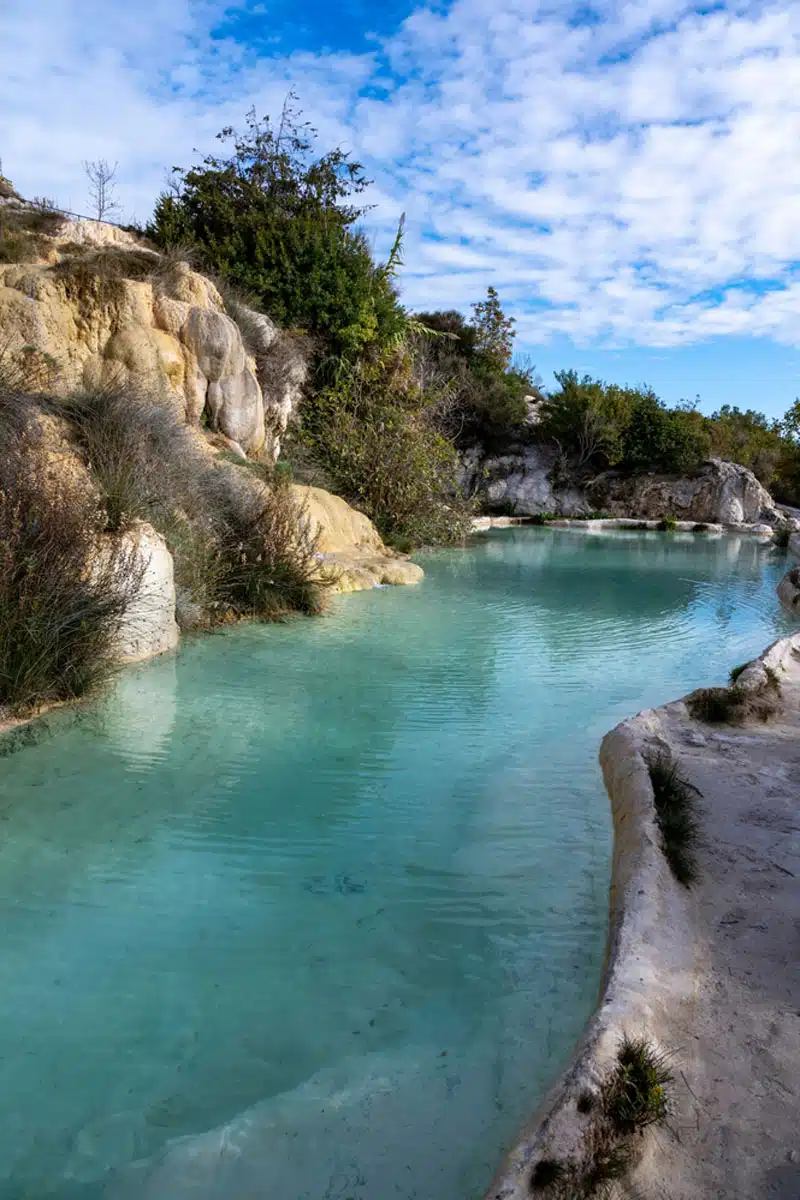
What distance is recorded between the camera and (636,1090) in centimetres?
234

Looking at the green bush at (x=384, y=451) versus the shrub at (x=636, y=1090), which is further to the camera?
the green bush at (x=384, y=451)

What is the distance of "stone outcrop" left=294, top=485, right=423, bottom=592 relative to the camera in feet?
41.2

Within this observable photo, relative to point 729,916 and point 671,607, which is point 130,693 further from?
point 671,607

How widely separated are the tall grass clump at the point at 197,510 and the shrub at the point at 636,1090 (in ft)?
20.8

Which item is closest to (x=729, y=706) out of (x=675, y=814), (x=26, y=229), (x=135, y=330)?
(x=675, y=814)

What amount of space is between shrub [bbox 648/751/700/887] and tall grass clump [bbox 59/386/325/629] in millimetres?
5180

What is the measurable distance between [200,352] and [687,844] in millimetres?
11724

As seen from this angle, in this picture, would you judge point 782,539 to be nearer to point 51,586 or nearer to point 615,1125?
point 51,586

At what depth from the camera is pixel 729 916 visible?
3428 millimetres

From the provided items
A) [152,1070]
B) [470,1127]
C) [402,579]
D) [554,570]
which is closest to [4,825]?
[152,1070]

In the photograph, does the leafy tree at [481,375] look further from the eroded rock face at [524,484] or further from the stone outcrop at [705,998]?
the stone outcrop at [705,998]

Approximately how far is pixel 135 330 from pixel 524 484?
22.0 m

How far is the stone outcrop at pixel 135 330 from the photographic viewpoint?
449 inches

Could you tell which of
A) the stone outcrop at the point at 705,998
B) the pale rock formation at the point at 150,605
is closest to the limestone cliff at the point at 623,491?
the pale rock formation at the point at 150,605
